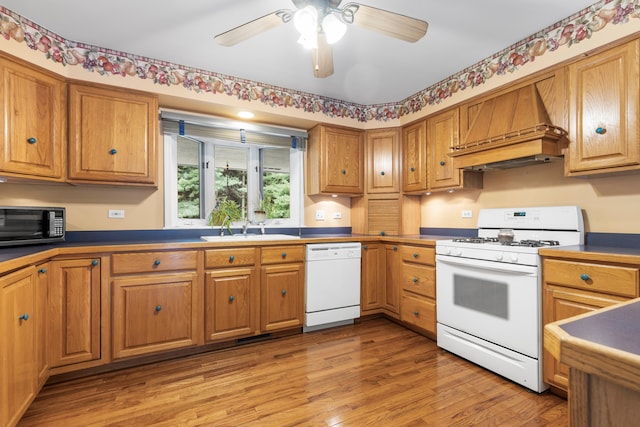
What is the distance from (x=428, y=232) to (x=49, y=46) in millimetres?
3675

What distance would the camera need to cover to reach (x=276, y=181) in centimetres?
354

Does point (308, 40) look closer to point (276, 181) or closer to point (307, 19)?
point (307, 19)

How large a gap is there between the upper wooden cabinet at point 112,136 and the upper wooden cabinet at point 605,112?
10.1 feet

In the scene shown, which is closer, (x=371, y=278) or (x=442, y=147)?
(x=442, y=147)

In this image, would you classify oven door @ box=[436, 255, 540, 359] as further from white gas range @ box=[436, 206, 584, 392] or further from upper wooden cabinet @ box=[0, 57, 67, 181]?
upper wooden cabinet @ box=[0, 57, 67, 181]

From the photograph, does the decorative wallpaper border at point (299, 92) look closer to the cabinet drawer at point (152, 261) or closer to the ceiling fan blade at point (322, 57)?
the ceiling fan blade at point (322, 57)

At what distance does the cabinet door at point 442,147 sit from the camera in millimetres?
2928

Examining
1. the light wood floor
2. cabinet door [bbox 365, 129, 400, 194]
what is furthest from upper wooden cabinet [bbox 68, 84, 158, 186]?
cabinet door [bbox 365, 129, 400, 194]

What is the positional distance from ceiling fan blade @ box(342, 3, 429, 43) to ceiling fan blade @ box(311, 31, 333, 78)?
0.71 feet

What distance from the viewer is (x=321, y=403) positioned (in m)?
1.81

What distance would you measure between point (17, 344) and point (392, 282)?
9.02 feet

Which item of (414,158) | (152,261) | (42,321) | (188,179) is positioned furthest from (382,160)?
(42,321)

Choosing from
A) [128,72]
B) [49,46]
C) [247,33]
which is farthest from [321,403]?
[49,46]

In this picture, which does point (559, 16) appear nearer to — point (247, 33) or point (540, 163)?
point (540, 163)
